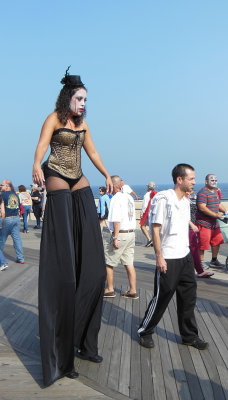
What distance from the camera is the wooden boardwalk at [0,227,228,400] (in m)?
3.35

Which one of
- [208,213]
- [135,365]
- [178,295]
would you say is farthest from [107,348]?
[208,213]

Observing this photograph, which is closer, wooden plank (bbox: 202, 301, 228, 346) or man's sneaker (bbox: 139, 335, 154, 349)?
man's sneaker (bbox: 139, 335, 154, 349)

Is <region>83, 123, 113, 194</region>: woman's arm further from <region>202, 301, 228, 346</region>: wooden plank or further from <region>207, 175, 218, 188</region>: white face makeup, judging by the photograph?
<region>207, 175, 218, 188</region>: white face makeup

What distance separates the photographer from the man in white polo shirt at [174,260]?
4176mm

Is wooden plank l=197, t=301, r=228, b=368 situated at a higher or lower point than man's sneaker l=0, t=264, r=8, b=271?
lower

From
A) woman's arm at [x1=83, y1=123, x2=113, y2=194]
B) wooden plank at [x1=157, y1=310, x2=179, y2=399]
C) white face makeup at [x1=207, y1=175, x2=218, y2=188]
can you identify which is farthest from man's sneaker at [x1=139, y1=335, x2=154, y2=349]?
white face makeup at [x1=207, y1=175, x2=218, y2=188]

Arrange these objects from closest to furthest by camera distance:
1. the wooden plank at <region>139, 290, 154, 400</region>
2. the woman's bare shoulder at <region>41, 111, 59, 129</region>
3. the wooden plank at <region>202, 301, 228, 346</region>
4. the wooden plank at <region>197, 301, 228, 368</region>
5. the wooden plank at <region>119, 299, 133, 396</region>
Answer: the wooden plank at <region>139, 290, 154, 400</region> < the wooden plank at <region>119, 299, 133, 396</region> < the woman's bare shoulder at <region>41, 111, 59, 129</region> < the wooden plank at <region>197, 301, 228, 368</region> < the wooden plank at <region>202, 301, 228, 346</region>

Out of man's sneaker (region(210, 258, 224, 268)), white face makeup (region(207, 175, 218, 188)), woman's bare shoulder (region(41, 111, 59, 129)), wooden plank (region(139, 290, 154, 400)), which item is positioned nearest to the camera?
wooden plank (region(139, 290, 154, 400))

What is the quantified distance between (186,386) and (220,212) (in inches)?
212

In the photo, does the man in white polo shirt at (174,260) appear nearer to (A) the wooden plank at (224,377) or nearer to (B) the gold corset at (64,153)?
(A) the wooden plank at (224,377)

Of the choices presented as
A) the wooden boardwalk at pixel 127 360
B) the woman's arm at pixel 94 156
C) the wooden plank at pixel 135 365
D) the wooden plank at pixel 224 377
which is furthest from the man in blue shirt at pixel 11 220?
the wooden plank at pixel 224 377

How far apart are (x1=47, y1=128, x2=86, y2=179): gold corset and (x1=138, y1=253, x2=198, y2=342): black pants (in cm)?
129

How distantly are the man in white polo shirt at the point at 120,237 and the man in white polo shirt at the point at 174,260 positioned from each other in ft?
6.43

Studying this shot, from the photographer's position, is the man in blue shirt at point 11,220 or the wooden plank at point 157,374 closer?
the wooden plank at point 157,374
